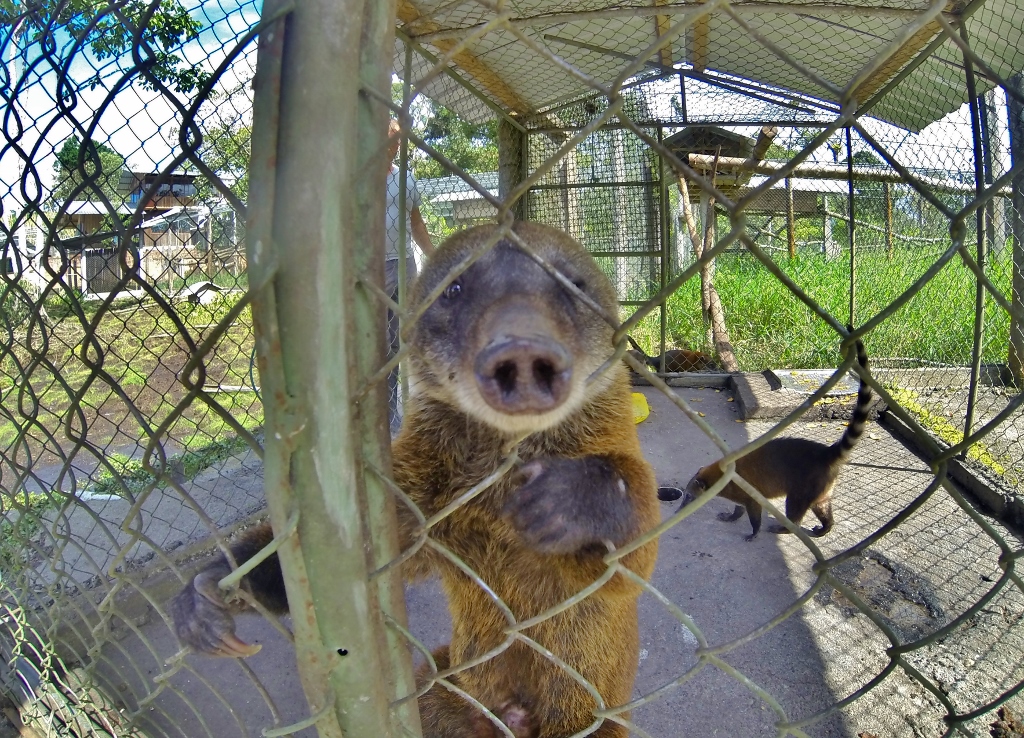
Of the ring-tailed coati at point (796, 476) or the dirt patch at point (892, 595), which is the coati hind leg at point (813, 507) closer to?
the ring-tailed coati at point (796, 476)

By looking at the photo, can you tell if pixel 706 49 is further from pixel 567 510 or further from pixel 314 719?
pixel 314 719

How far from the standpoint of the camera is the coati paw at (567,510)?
5.44 ft

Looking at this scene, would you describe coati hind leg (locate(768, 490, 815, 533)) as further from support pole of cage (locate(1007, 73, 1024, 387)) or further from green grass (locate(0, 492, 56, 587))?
green grass (locate(0, 492, 56, 587))

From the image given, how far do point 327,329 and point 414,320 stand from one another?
144mm

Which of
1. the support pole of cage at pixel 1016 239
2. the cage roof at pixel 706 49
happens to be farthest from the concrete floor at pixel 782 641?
the cage roof at pixel 706 49

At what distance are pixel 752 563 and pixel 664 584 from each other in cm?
67

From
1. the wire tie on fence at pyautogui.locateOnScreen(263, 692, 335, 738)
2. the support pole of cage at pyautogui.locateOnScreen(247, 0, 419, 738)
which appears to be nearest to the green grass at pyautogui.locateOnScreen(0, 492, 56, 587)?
the wire tie on fence at pyautogui.locateOnScreen(263, 692, 335, 738)

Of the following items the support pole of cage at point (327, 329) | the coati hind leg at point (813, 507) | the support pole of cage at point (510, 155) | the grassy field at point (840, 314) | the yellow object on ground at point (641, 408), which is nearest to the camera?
the support pole of cage at point (327, 329)

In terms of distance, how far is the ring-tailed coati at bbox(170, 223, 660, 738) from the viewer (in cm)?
170

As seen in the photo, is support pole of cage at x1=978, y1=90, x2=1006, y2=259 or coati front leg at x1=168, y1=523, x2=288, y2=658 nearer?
coati front leg at x1=168, y1=523, x2=288, y2=658

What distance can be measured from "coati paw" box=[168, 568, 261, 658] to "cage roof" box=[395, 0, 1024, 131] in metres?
3.12

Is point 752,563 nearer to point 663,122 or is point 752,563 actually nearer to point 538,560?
point 538,560

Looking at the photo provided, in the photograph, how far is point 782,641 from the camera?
130 inches

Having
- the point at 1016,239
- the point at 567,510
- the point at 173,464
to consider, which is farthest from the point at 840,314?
the point at 567,510
